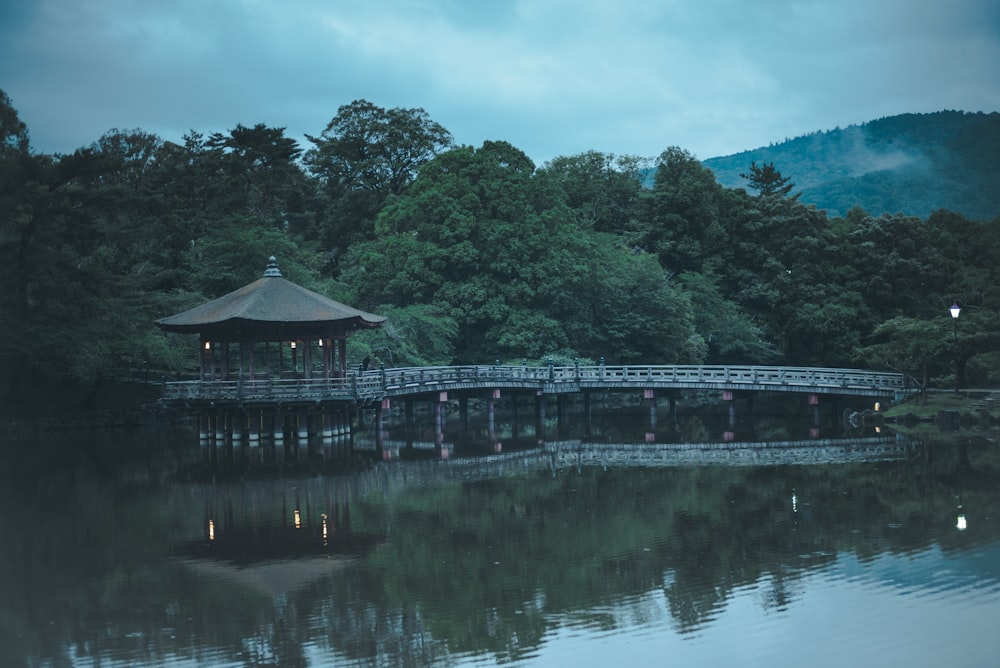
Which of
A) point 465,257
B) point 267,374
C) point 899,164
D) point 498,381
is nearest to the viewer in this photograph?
point 267,374

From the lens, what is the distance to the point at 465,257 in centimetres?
5122

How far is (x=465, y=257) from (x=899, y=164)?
337 feet

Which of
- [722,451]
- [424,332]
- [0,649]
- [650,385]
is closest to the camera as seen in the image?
[0,649]

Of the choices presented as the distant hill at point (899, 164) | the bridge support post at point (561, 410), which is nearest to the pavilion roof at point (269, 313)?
the bridge support post at point (561, 410)

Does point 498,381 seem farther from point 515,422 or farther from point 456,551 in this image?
point 456,551

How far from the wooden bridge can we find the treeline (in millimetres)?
2868

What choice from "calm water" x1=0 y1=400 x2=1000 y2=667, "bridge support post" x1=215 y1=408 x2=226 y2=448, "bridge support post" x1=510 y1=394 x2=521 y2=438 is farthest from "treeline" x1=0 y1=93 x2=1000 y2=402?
"calm water" x1=0 y1=400 x2=1000 y2=667

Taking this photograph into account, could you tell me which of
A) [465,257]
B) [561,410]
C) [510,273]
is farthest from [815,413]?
[465,257]

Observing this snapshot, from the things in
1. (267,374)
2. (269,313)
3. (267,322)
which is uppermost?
(269,313)

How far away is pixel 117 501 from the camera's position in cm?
2852

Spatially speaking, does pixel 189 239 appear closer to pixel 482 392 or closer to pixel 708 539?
pixel 482 392

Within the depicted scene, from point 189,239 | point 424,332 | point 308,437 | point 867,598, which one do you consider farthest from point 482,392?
point 867,598

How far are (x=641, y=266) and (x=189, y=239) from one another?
73.1 feet

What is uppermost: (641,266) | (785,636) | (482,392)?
(641,266)
